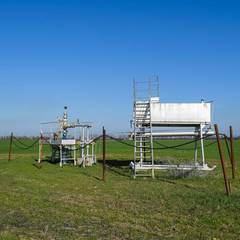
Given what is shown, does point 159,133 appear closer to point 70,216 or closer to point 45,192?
point 45,192

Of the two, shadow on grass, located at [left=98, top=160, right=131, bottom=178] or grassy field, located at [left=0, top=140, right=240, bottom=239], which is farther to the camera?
shadow on grass, located at [left=98, top=160, right=131, bottom=178]

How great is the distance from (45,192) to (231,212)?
6613 millimetres

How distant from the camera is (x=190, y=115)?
1675cm

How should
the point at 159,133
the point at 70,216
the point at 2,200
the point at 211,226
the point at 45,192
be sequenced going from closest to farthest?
1. the point at 211,226
2. the point at 70,216
3. the point at 2,200
4. the point at 45,192
5. the point at 159,133

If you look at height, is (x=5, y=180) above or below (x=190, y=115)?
below

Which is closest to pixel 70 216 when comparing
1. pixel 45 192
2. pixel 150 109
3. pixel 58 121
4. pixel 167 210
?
pixel 167 210

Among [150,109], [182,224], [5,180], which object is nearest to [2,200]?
[5,180]

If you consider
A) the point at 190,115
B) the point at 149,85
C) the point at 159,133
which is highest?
the point at 149,85

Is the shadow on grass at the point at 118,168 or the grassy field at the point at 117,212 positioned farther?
the shadow on grass at the point at 118,168

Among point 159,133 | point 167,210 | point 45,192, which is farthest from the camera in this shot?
point 159,133

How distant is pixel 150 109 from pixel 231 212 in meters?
9.41

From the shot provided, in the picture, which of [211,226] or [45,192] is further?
[45,192]

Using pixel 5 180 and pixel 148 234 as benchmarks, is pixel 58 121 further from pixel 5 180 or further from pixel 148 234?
Result: pixel 148 234

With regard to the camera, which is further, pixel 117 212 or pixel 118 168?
pixel 118 168
